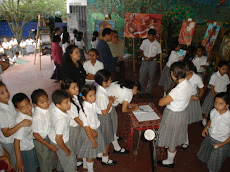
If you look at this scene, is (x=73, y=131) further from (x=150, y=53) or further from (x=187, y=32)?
(x=187, y=32)

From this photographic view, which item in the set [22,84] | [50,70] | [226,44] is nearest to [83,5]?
[50,70]

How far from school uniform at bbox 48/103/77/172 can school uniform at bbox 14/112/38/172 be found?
25 centimetres

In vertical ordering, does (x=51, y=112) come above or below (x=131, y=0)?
below

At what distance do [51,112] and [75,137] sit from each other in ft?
1.72

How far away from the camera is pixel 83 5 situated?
9.63 m

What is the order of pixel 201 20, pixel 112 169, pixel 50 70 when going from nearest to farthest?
pixel 112 169, pixel 201 20, pixel 50 70

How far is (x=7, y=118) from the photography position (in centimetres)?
206

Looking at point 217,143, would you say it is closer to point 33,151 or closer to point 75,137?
point 75,137

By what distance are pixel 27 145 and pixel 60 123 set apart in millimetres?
573

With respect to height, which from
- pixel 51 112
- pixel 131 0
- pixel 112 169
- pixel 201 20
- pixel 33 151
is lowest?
pixel 112 169

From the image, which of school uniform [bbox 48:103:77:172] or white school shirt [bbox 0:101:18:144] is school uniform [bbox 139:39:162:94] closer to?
school uniform [bbox 48:103:77:172]

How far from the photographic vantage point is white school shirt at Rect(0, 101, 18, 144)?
2.01m

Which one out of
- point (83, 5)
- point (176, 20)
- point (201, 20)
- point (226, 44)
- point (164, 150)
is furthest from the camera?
point (83, 5)

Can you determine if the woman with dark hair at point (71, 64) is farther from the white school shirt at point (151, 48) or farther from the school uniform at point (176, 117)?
the white school shirt at point (151, 48)
